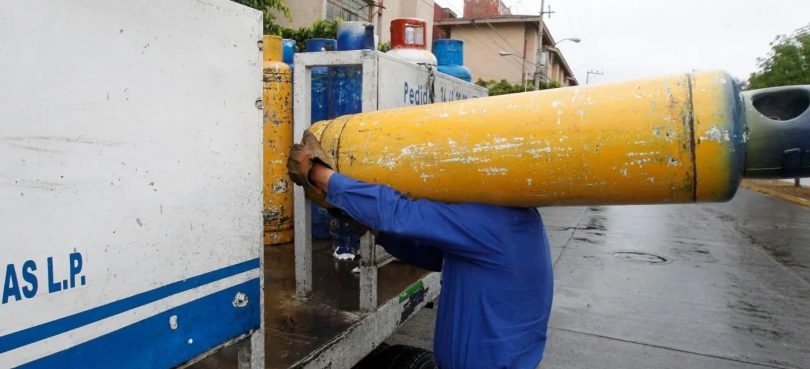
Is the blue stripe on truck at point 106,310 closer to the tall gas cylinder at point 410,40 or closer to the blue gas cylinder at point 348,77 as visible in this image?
the blue gas cylinder at point 348,77

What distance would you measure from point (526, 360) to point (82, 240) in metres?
1.48

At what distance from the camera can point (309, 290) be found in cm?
274

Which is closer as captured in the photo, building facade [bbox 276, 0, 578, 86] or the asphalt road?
the asphalt road

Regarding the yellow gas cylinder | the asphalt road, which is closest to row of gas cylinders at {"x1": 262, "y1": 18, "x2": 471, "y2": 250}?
the yellow gas cylinder

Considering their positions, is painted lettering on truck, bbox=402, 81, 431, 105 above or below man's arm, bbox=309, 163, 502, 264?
above

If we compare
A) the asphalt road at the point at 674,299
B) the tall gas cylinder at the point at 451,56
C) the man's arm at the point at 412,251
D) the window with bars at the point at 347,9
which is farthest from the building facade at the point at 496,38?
the man's arm at the point at 412,251

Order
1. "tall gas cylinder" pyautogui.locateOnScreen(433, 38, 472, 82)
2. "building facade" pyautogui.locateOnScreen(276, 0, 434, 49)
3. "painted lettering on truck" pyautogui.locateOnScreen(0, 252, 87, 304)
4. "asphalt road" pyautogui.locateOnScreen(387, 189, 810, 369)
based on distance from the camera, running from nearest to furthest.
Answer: "painted lettering on truck" pyautogui.locateOnScreen(0, 252, 87, 304)
"tall gas cylinder" pyautogui.locateOnScreen(433, 38, 472, 82)
"asphalt road" pyautogui.locateOnScreen(387, 189, 810, 369)
"building facade" pyautogui.locateOnScreen(276, 0, 434, 49)

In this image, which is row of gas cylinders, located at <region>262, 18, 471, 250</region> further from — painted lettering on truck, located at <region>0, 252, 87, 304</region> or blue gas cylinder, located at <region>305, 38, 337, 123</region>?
painted lettering on truck, located at <region>0, 252, 87, 304</region>

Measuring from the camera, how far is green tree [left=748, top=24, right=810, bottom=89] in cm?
1844

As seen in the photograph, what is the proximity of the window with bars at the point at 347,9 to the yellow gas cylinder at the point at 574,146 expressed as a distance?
49.0 ft

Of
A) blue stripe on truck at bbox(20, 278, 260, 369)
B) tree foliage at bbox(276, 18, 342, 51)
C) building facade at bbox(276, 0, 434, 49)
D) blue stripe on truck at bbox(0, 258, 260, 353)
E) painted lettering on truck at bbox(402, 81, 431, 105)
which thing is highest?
building facade at bbox(276, 0, 434, 49)

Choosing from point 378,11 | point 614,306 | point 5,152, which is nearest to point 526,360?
point 5,152

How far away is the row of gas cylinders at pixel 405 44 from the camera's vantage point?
3.37 m

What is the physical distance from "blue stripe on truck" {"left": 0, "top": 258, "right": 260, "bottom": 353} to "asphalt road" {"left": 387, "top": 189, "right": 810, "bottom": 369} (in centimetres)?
330
